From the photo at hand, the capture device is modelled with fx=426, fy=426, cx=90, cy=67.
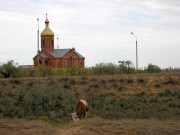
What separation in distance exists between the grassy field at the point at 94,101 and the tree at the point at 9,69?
18728mm

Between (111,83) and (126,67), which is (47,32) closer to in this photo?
(126,67)

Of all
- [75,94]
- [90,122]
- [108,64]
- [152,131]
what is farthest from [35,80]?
[108,64]

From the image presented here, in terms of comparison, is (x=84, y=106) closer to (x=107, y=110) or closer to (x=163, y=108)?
(x=107, y=110)

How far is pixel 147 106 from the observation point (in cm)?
2986

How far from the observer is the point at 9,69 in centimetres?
5503

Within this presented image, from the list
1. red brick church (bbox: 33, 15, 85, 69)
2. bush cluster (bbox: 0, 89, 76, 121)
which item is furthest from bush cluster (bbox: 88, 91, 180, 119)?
red brick church (bbox: 33, 15, 85, 69)

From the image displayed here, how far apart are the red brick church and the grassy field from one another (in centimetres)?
4497

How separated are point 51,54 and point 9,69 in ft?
88.1

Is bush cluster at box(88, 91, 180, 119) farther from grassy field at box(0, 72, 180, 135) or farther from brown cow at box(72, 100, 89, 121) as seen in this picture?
brown cow at box(72, 100, 89, 121)

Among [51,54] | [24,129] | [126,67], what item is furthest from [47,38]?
[24,129]

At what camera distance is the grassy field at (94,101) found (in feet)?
73.0

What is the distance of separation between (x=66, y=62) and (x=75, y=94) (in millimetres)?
51586

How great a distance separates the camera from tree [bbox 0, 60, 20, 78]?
177 feet

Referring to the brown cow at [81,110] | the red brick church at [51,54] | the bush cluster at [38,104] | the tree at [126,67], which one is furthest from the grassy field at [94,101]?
the red brick church at [51,54]
